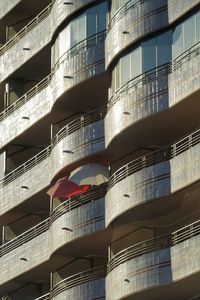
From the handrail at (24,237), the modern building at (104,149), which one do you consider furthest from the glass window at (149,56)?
the handrail at (24,237)

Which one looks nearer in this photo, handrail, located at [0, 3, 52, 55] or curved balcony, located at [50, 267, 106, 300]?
curved balcony, located at [50, 267, 106, 300]

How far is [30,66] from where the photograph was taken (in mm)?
69375

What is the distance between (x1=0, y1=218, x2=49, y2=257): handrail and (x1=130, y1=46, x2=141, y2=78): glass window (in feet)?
33.2

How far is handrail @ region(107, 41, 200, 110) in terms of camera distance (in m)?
54.0

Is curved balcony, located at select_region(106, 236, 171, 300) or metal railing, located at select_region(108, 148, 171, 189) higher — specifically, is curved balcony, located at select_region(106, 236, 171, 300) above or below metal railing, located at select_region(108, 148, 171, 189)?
below

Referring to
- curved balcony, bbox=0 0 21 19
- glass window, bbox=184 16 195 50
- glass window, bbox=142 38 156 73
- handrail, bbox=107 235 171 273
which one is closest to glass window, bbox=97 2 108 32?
glass window, bbox=142 38 156 73

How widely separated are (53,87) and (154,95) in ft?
29.8

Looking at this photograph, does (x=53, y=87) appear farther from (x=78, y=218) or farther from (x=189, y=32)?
(x=189, y=32)

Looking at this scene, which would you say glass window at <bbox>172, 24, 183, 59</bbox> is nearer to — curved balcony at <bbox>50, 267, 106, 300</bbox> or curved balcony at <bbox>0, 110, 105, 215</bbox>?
curved balcony at <bbox>0, 110, 105, 215</bbox>

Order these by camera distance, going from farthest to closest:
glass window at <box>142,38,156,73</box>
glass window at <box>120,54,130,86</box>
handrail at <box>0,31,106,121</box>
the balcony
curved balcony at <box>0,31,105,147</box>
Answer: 1. the balcony
2. handrail at <box>0,31,106,121</box>
3. curved balcony at <box>0,31,105,147</box>
4. glass window at <box>120,54,130,86</box>
5. glass window at <box>142,38,156,73</box>

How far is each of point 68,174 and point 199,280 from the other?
11794 millimetres

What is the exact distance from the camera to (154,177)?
180 feet

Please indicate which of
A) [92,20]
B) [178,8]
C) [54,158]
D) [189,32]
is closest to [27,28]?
[92,20]

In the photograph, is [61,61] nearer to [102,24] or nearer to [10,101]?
[102,24]
